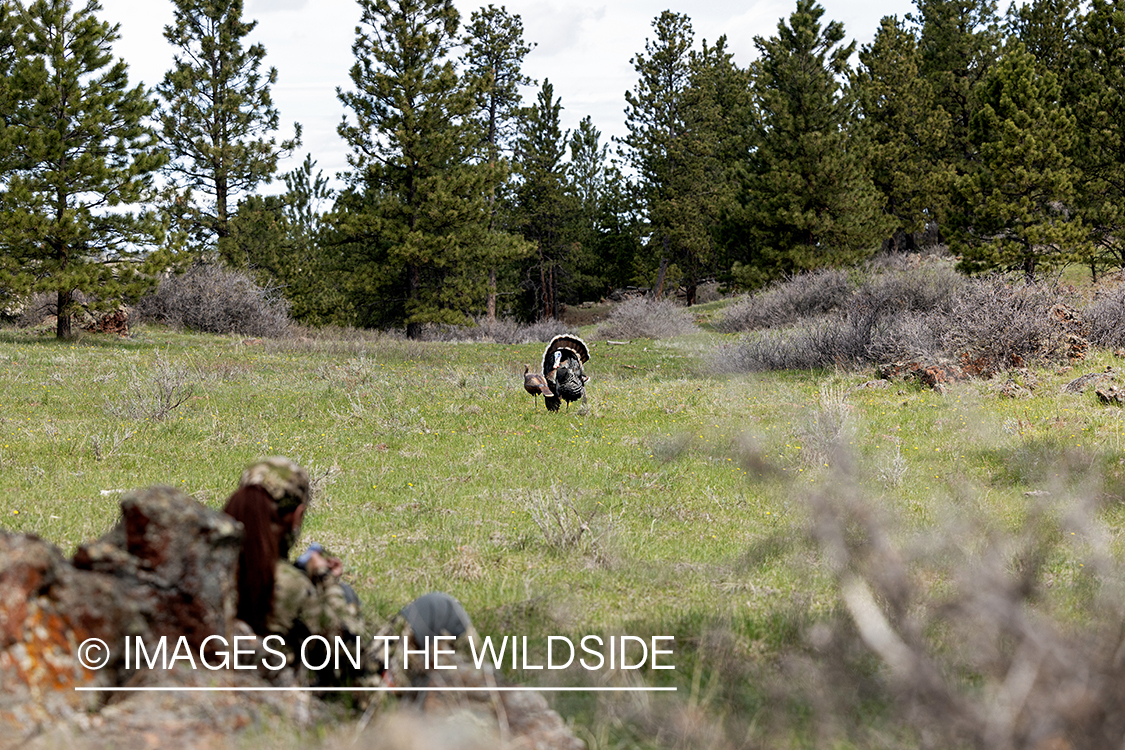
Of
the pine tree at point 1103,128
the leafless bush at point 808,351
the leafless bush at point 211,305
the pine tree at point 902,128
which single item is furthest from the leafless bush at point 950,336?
the pine tree at point 902,128

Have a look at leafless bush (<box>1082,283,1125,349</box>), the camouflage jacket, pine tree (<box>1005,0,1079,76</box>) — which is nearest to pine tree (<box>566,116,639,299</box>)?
pine tree (<box>1005,0,1079,76</box>)

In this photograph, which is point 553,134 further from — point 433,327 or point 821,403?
point 821,403

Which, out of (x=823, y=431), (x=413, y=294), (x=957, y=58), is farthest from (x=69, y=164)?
(x=957, y=58)

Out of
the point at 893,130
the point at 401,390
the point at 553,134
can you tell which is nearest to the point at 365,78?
the point at 553,134

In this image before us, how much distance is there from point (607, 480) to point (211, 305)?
86.0ft

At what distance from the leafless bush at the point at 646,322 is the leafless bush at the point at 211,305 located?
13.2 m

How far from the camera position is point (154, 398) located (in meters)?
12.0

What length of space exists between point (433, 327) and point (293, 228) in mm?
8035

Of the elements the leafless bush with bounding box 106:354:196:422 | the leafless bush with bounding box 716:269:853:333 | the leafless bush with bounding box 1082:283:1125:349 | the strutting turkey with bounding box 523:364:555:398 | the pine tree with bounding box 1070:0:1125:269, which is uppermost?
the pine tree with bounding box 1070:0:1125:269

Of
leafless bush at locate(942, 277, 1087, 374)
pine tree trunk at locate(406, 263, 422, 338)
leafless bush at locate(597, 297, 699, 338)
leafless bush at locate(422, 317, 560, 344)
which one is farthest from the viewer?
pine tree trunk at locate(406, 263, 422, 338)

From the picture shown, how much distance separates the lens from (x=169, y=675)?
2748 mm

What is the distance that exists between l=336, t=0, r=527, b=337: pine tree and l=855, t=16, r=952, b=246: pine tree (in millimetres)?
18685

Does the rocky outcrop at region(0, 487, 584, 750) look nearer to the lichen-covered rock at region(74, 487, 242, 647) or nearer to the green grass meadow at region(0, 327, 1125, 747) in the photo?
the lichen-covered rock at region(74, 487, 242, 647)

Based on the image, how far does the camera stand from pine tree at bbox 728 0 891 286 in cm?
3497
